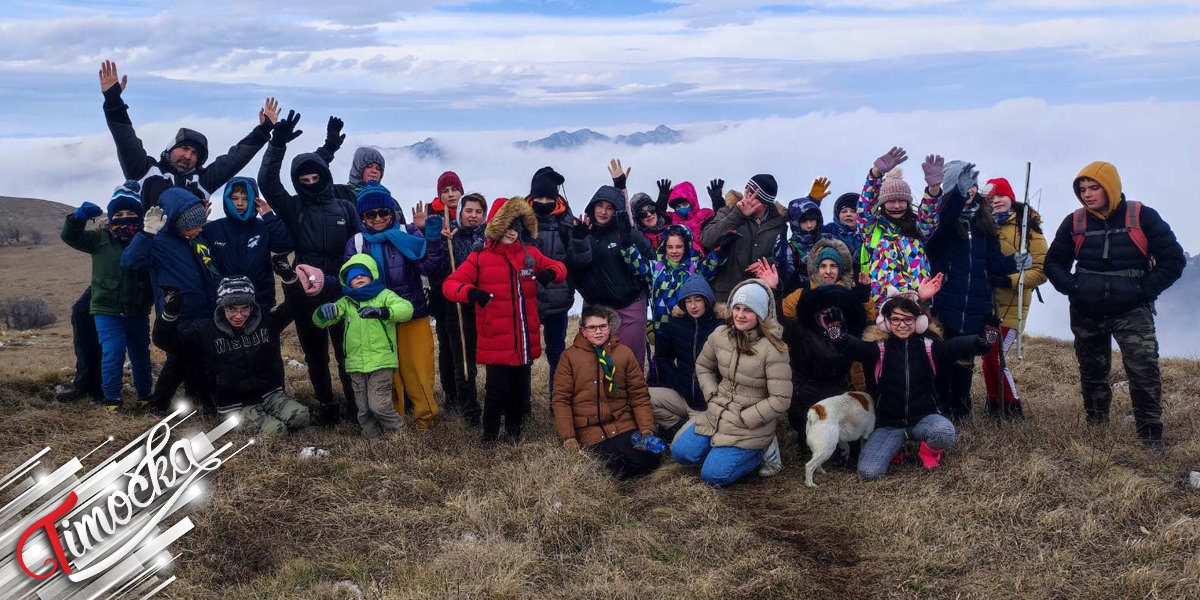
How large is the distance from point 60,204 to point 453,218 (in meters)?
95.9

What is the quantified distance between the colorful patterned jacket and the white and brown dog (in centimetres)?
106

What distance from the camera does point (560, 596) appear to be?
17.0ft

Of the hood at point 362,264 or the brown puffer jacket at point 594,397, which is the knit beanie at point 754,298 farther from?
the hood at point 362,264

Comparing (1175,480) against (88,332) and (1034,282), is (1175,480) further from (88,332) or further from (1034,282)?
Answer: (88,332)

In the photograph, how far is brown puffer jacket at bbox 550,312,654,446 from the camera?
754 cm

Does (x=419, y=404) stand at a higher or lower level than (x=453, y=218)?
lower

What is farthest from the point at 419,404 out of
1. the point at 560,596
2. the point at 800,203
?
the point at 800,203

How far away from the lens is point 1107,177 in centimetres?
718

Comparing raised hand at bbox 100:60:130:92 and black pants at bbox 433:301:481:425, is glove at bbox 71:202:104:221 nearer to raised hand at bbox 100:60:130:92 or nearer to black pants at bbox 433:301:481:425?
raised hand at bbox 100:60:130:92

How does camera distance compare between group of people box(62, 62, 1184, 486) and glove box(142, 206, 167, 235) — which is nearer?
Answer: group of people box(62, 62, 1184, 486)

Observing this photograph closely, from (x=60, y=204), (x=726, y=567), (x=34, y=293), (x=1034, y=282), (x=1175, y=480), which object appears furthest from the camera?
(x=60, y=204)

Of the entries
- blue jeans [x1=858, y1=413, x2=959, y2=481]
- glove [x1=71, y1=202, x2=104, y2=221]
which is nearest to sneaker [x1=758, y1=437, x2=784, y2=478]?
blue jeans [x1=858, y1=413, x2=959, y2=481]

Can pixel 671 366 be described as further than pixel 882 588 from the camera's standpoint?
Yes

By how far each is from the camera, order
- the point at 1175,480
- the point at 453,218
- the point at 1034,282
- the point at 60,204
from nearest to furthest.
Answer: the point at 1175,480, the point at 1034,282, the point at 453,218, the point at 60,204
